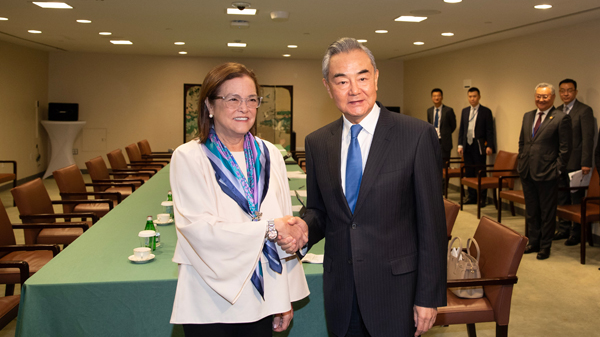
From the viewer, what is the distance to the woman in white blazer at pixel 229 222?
5.24ft

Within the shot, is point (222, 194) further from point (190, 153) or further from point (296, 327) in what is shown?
point (296, 327)

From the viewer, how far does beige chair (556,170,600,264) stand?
5141 millimetres

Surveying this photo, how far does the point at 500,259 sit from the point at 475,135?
6226mm

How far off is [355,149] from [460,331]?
2421 millimetres

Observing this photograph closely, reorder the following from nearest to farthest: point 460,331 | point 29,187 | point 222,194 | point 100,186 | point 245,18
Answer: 1. point 222,194
2. point 460,331
3. point 29,187
4. point 100,186
5. point 245,18

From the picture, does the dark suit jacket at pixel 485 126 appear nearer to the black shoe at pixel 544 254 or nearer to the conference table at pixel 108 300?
the black shoe at pixel 544 254

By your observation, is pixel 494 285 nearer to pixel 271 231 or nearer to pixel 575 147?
pixel 271 231

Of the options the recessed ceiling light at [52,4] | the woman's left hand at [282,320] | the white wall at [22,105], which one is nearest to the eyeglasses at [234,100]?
the woman's left hand at [282,320]

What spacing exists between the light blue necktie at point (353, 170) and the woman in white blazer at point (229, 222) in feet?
0.72

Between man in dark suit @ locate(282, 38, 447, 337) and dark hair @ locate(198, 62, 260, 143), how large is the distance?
308 mm

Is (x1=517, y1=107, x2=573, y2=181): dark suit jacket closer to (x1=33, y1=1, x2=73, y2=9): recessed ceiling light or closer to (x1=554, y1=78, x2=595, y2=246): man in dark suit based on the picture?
(x1=554, y1=78, x2=595, y2=246): man in dark suit

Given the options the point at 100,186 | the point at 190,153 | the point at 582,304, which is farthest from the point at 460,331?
the point at 100,186

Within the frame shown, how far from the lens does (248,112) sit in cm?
174

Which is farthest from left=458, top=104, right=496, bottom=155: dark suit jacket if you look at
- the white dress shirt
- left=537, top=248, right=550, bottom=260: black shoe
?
the white dress shirt
